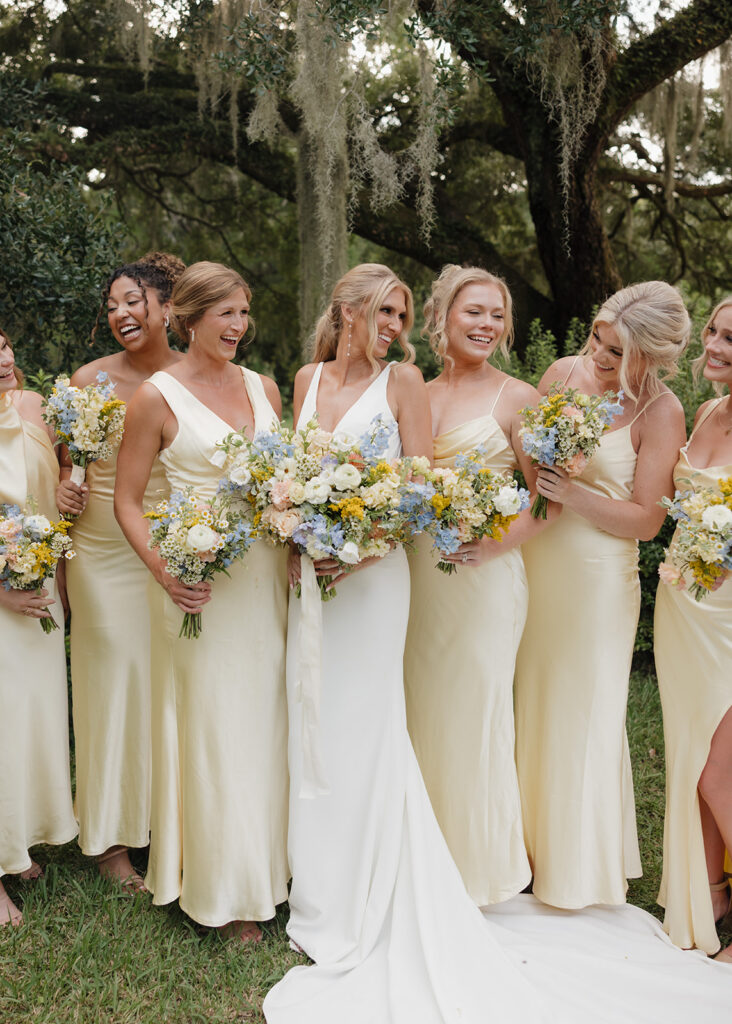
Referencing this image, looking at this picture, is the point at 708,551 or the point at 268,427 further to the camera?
the point at 268,427

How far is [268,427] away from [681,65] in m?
6.40

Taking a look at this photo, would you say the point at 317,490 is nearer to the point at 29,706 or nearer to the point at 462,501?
the point at 462,501

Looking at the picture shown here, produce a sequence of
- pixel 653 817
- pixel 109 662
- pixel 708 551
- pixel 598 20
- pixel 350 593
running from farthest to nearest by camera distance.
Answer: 1. pixel 598 20
2. pixel 653 817
3. pixel 109 662
4. pixel 350 593
5. pixel 708 551

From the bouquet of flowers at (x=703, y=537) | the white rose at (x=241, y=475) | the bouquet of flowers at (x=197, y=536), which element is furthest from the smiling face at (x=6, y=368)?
the bouquet of flowers at (x=703, y=537)

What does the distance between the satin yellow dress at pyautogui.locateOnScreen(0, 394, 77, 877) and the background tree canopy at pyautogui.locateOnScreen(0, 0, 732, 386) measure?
187cm

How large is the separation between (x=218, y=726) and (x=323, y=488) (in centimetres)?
115

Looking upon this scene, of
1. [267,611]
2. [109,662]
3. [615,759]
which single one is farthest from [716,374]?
[109,662]

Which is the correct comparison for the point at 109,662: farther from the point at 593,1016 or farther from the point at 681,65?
the point at 681,65

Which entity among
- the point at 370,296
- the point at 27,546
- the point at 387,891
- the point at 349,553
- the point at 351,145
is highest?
the point at 351,145

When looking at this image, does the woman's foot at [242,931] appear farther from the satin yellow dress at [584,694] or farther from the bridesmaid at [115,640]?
the satin yellow dress at [584,694]

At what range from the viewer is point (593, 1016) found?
126 inches

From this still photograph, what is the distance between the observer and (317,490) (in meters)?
3.15

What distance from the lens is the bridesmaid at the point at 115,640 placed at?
409 cm

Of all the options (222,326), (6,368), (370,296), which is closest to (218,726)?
(222,326)
